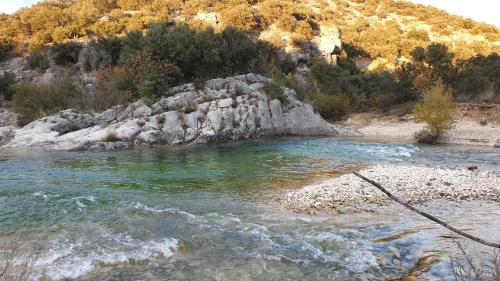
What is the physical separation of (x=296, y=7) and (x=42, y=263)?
7007 cm

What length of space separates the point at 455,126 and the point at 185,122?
2154 cm

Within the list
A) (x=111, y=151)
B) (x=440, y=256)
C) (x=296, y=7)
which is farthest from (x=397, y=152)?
(x=296, y=7)

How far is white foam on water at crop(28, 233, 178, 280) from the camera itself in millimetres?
8047

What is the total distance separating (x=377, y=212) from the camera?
38.5 ft

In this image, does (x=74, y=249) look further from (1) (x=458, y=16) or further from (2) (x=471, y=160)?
(1) (x=458, y=16)

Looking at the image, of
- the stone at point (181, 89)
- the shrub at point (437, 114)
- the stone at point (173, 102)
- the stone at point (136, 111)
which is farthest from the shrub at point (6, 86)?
the shrub at point (437, 114)

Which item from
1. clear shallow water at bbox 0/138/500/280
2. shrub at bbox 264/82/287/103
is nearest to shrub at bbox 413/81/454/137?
clear shallow water at bbox 0/138/500/280

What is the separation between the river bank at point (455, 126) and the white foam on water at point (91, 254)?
25362 mm

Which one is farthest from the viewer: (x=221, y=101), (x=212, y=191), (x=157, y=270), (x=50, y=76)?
(x=50, y=76)

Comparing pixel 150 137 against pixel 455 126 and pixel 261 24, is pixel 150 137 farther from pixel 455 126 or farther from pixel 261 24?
pixel 261 24

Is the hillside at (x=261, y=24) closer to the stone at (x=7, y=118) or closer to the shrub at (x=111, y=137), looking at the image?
the stone at (x=7, y=118)

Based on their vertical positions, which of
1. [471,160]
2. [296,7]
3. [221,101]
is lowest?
[471,160]

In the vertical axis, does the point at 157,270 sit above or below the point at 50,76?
below

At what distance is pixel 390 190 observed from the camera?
13523 mm
